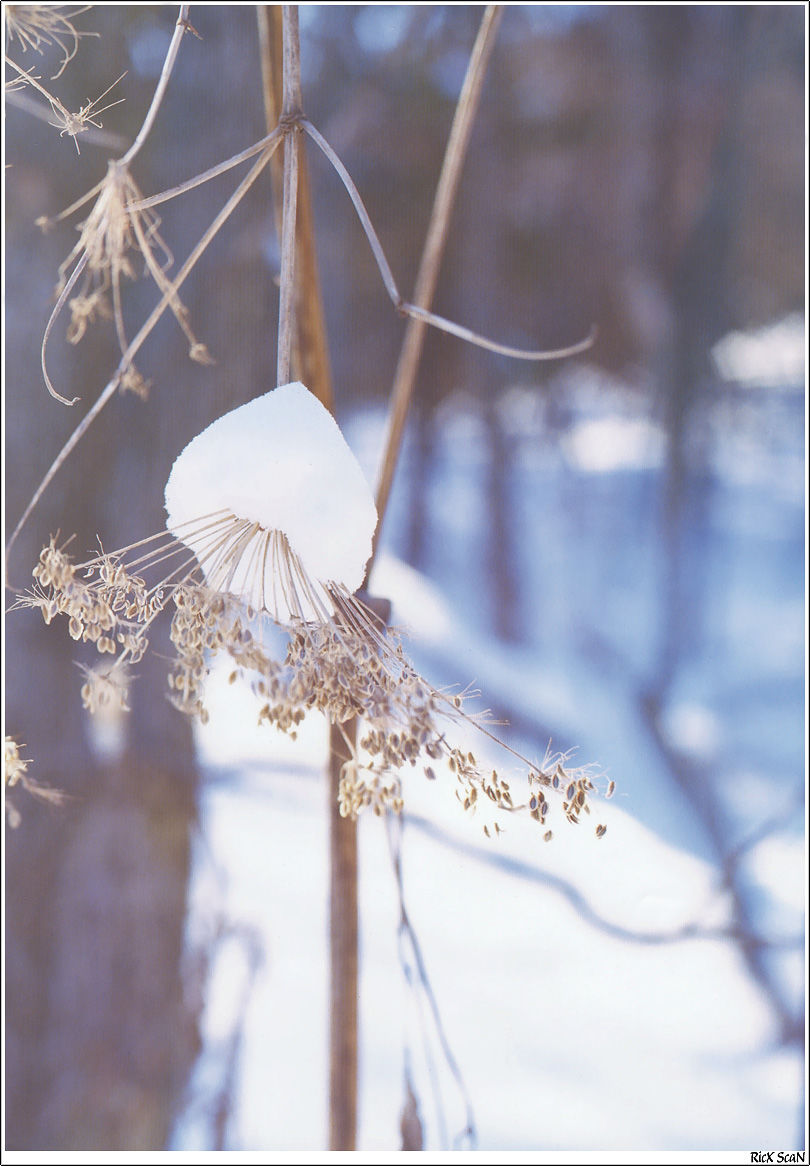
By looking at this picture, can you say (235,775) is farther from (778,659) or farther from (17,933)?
(778,659)

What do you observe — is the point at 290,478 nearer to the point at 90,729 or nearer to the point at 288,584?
the point at 288,584

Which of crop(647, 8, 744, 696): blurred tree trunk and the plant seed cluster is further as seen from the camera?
crop(647, 8, 744, 696): blurred tree trunk

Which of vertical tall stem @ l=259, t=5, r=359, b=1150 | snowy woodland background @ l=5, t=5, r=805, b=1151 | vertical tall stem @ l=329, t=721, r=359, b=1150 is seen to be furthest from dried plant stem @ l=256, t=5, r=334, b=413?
vertical tall stem @ l=329, t=721, r=359, b=1150

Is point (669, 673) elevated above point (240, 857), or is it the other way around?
point (669, 673)

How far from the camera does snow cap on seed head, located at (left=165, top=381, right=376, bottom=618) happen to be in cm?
40

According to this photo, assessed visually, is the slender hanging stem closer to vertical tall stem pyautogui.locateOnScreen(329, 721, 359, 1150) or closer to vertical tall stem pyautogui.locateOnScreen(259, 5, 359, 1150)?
vertical tall stem pyautogui.locateOnScreen(259, 5, 359, 1150)

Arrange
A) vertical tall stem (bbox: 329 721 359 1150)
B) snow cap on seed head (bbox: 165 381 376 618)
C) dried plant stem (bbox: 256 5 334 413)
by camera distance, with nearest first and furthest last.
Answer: snow cap on seed head (bbox: 165 381 376 618) → dried plant stem (bbox: 256 5 334 413) → vertical tall stem (bbox: 329 721 359 1150)

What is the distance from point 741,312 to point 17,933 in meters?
0.95

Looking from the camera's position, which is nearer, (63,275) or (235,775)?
(63,275)

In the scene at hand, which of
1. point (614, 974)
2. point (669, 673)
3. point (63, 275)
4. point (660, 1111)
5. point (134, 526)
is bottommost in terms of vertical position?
point (660, 1111)

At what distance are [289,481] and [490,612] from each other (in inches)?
16.5

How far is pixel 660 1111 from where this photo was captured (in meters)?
0.74

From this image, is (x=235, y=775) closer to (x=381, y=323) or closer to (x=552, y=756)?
(x=552, y=756)

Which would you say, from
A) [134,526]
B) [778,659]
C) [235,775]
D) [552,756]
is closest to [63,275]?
[134,526]
